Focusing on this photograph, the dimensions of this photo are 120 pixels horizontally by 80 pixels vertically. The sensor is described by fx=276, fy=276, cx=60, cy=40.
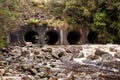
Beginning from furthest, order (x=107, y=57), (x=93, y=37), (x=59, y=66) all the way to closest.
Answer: (x=93, y=37), (x=107, y=57), (x=59, y=66)

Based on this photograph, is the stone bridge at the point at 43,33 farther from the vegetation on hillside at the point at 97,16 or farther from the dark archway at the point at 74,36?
the vegetation on hillside at the point at 97,16

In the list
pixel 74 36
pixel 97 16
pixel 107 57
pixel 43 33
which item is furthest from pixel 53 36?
pixel 107 57

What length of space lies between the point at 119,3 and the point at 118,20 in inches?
84.5

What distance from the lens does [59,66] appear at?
18.9 meters

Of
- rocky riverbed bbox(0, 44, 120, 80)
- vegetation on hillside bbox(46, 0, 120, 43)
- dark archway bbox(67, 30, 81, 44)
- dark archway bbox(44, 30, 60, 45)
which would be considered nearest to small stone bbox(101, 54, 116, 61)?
rocky riverbed bbox(0, 44, 120, 80)

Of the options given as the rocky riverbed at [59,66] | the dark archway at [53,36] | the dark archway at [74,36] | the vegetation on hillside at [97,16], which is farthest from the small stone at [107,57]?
the dark archway at [74,36]

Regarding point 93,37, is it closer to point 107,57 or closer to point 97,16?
point 97,16

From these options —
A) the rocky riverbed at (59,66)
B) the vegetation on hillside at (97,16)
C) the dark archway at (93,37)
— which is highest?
the vegetation on hillside at (97,16)

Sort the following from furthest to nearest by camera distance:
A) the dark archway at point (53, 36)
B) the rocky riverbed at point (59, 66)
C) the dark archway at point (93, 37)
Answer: the dark archway at point (93, 37) → the dark archway at point (53, 36) → the rocky riverbed at point (59, 66)

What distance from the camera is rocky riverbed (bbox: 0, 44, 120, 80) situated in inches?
596

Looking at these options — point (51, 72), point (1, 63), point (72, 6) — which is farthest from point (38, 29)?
point (51, 72)

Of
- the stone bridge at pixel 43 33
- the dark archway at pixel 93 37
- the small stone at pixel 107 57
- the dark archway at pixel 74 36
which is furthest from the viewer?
the dark archway at pixel 93 37

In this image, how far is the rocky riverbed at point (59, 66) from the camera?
49.7 feet

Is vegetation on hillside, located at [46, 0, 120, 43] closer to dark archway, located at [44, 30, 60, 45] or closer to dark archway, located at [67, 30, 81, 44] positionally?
dark archway, located at [67, 30, 81, 44]
